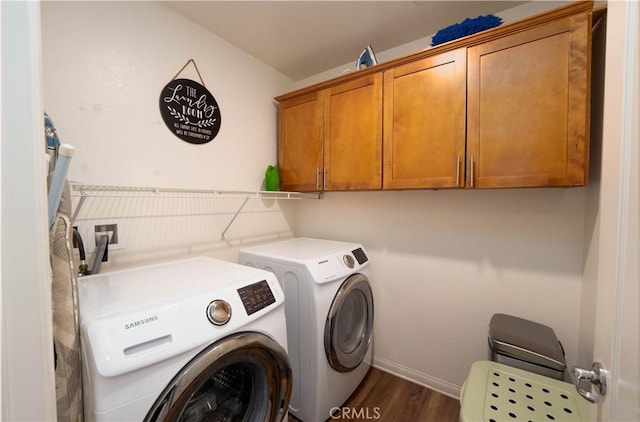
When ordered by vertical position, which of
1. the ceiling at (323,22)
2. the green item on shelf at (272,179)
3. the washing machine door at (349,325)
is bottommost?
the washing machine door at (349,325)

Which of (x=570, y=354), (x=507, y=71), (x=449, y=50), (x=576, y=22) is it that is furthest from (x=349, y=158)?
(x=570, y=354)

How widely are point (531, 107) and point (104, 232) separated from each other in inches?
87.8

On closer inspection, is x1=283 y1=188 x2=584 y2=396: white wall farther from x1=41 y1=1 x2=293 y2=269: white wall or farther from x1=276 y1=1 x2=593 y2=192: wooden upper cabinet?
x1=41 y1=1 x2=293 y2=269: white wall

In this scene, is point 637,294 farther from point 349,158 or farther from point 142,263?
point 142,263

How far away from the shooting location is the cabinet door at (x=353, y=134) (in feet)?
5.40

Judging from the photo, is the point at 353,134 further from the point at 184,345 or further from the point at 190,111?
the point at 184,345

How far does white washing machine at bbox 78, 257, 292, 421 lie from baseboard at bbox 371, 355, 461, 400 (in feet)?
3.92

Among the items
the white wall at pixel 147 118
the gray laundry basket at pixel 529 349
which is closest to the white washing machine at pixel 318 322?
the white wall at pixel 147 118

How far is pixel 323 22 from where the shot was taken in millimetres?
1640

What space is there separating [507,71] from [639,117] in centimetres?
99

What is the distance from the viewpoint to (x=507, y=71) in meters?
1.24

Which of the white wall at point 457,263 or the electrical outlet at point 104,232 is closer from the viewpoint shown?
the electrical outlet at point 104,232

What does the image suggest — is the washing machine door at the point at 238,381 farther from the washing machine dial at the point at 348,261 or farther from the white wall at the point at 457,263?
the white wall at the point at 457,263

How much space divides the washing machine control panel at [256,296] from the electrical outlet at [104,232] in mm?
847
